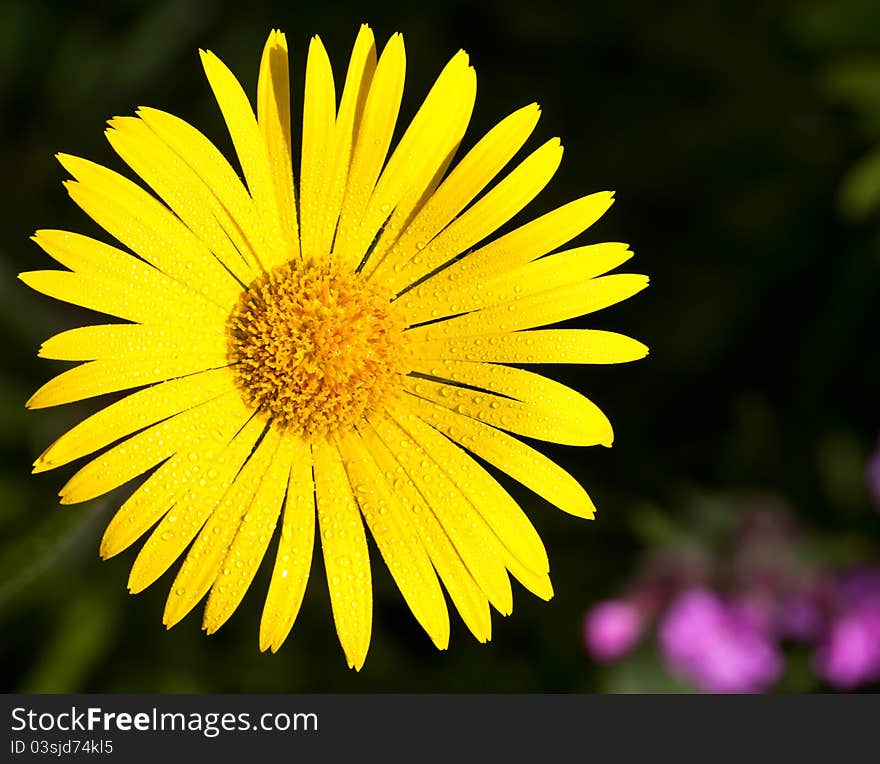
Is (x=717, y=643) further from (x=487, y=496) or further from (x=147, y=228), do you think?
(x=147, y=228)

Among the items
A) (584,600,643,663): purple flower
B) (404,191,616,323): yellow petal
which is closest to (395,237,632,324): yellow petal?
(404,191,616,323): yellow petal

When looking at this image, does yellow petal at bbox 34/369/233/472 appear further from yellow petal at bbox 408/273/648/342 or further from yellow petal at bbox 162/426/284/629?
yellow petal at bbox 408/273/648/342

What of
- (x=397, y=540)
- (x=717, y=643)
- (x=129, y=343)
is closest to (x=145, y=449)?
(x=129, y=343)

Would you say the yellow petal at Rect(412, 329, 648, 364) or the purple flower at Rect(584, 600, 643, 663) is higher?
the yellow petal at Rect(412, 329, 648, 364)

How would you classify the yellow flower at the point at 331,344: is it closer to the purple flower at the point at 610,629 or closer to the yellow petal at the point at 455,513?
the yellow petal at the point at 455,513

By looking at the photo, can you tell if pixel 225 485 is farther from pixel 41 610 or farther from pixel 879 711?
pixel 879 711

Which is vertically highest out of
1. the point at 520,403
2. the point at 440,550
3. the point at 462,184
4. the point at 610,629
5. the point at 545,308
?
the point at 462,184
